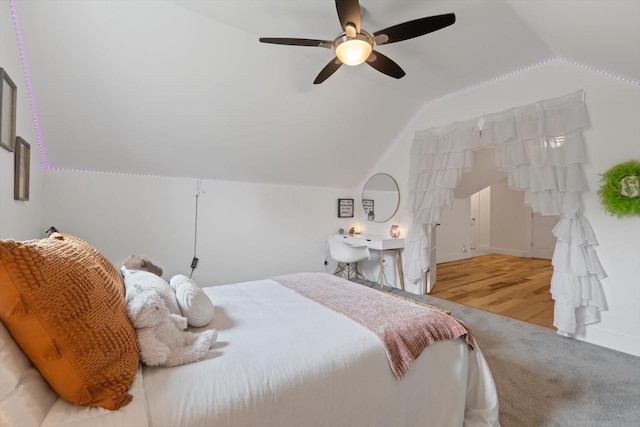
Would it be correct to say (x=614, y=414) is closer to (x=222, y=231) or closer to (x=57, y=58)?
(x=222, y=231)

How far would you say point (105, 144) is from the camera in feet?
9.71

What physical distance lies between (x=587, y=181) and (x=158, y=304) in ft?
11.4

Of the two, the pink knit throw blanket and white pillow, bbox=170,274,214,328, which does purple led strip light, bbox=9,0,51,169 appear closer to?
white pillow, bbox=170,274,214,328

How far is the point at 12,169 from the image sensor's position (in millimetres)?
1930

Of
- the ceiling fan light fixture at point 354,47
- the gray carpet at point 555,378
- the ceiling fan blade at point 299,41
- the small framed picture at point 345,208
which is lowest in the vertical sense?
the gray carpet at point 555,378

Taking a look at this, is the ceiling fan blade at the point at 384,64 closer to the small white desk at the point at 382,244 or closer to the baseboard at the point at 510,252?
the small white desk at the point at 382,244

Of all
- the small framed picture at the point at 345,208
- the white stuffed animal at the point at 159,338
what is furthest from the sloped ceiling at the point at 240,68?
the white stuffed animal at the point at 159,338

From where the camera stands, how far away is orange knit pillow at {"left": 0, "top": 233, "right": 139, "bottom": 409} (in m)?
0.77

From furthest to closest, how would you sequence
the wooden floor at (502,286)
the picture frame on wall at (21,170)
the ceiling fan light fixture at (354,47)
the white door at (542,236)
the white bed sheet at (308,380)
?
the white door at (542,236) → the wooden floor at (502,286) → the picture frame on wall at (21,170) → the ceiling fan light fixture at (354,47) → the white bed sheet at (308,380)

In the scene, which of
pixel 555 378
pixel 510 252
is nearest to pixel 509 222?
pixel 510 252

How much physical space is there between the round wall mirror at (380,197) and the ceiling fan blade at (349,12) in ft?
9.30

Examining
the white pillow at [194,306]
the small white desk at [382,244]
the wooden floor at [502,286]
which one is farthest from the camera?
the small white desk at [382,244]

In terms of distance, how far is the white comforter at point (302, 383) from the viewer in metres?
0.91

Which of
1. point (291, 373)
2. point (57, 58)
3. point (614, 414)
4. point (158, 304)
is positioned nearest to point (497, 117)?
point (614, 414)
